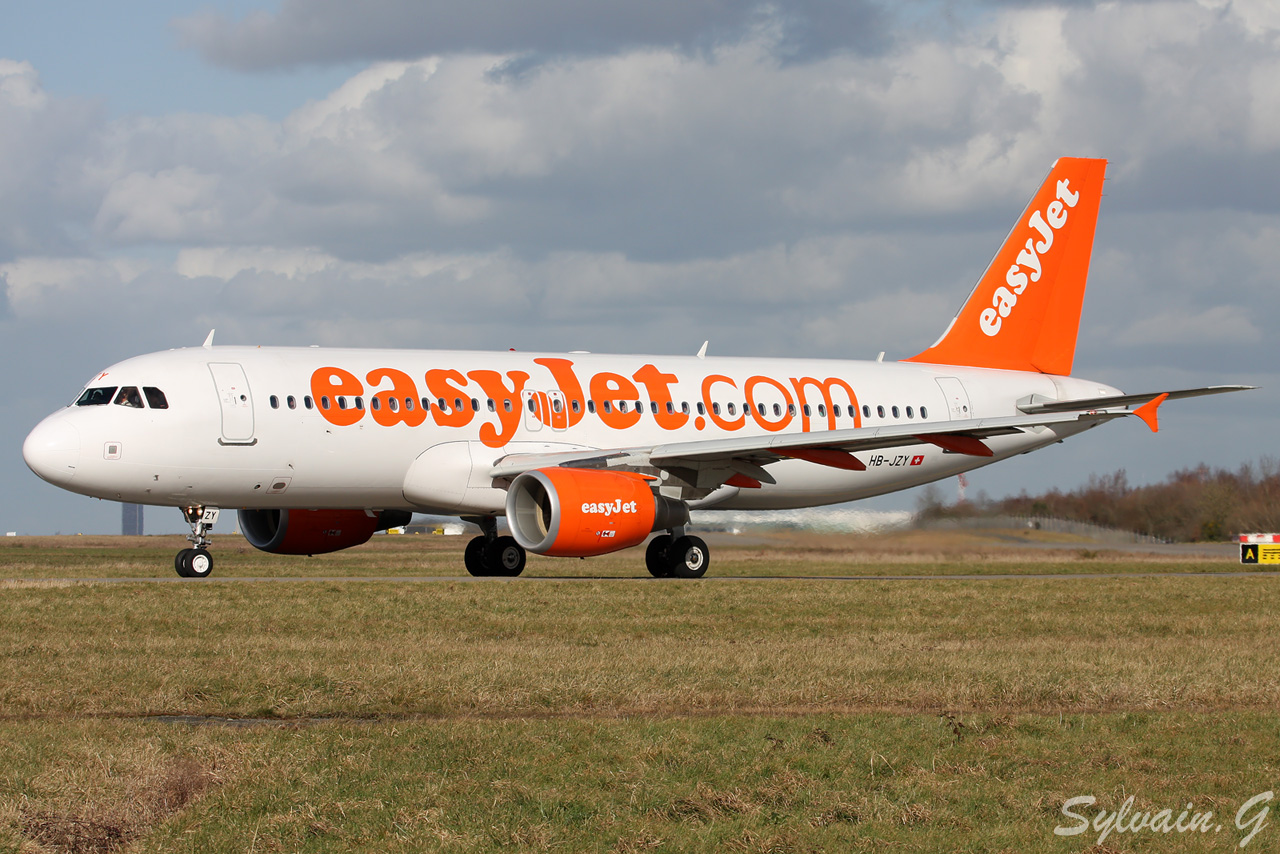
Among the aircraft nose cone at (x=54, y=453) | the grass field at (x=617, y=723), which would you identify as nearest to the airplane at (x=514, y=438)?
the aircraft nose cone at (x=54, y=453)

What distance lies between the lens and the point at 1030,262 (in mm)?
31656

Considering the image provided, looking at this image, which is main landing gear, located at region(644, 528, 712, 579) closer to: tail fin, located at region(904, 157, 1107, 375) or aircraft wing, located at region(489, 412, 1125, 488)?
aircraft wing, located at region(489, 412, 1125, 488)

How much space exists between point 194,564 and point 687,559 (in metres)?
8.60

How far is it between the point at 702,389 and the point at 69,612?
13683mm

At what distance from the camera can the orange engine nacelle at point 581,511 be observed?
21.6 metres

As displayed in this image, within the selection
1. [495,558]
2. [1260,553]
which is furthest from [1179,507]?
[495,558]

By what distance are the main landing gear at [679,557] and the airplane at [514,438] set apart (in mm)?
41

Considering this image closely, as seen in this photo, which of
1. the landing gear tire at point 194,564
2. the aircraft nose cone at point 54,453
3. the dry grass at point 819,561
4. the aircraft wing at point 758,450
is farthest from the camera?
the dry grass at point 819,561

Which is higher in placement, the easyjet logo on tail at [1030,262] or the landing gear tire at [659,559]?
the easyjet logo on tail at [1030,262]

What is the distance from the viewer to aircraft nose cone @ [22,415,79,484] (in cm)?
2178

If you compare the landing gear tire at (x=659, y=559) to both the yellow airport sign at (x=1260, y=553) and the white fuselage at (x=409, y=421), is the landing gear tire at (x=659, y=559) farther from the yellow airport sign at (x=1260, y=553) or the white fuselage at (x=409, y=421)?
the yellow airport sign at (x=1260, y=553)

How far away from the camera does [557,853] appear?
6.13 m

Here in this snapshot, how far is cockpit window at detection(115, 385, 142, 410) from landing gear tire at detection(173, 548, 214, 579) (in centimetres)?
260

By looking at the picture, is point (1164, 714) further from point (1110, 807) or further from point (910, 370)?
point (910, 370)
